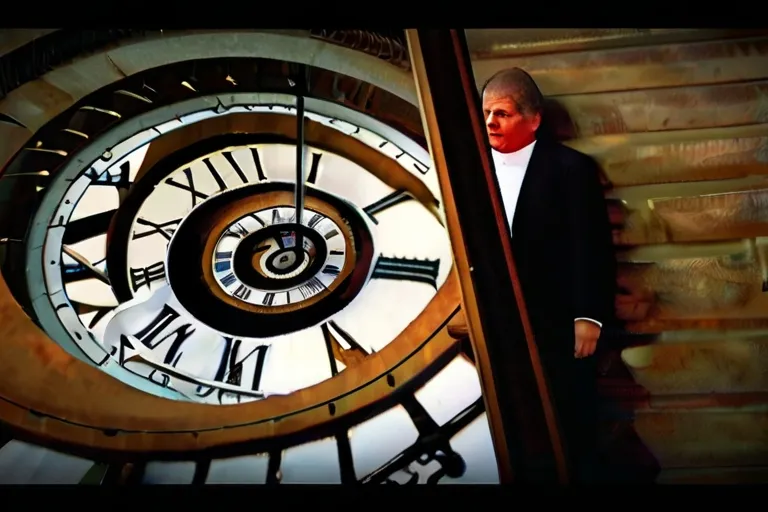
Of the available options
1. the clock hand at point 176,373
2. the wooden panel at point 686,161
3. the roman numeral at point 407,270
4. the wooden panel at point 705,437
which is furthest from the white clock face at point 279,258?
the wooden panel at point 705,437

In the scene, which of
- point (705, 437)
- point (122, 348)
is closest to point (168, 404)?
point (122, 348)

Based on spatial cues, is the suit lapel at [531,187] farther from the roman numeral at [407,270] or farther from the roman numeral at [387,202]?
the roman numeral at [387,202]

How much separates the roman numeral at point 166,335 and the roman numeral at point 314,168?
1.62 ft

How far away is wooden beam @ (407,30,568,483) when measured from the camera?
4.25ft

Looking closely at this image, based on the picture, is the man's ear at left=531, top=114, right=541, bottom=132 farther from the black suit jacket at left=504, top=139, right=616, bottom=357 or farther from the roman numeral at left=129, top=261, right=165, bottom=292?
the roman numeral at left=129, top=261, right=165, bottom=292

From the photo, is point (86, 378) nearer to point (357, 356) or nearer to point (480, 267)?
point (357, 356)

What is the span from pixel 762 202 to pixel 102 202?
1.63 metres

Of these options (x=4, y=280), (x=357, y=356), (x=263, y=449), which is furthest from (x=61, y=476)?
(x=357, y=356)

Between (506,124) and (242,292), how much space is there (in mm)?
754

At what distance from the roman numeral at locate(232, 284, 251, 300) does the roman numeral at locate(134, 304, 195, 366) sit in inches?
5.3

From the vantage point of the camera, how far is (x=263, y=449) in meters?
1.42

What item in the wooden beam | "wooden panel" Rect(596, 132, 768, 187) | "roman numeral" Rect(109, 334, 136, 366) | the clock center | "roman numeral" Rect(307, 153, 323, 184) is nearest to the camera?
the wooden beam

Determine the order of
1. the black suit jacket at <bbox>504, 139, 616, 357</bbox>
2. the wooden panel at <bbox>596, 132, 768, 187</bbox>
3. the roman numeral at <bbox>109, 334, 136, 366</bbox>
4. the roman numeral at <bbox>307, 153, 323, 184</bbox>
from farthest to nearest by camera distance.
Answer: the roman numeral at <bbox>307, 153, 323, 184</bbox>
the roman numeral at <bbox>109, 334, 136, 366</bbox>
the wooden panel at <bbox>596, 132, 768, 187</bbox>
the black suit jacket at <bbox>504, 139, 616, 357</bbox>

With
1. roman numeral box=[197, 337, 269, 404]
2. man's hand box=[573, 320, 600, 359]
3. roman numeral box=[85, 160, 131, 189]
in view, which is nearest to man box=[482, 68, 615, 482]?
man's hand box=[573, 320, 600, 359]
